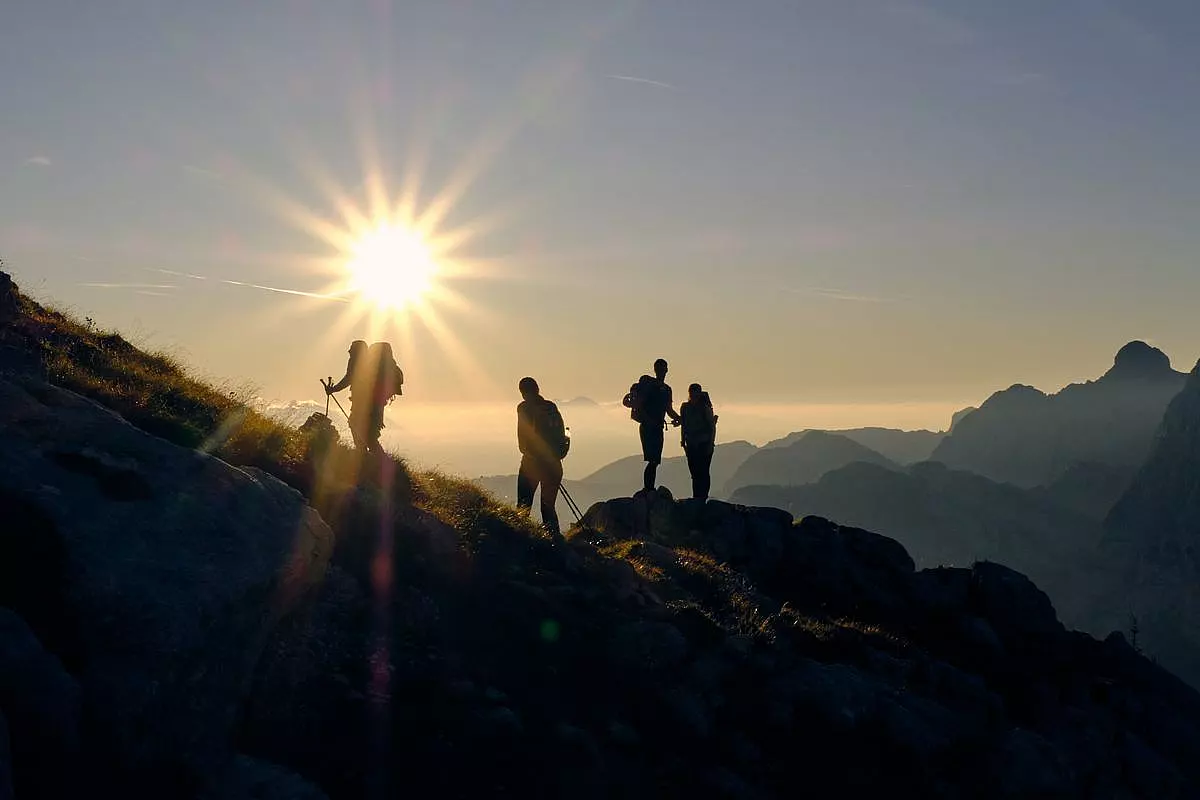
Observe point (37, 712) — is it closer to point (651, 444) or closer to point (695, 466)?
point (651, 444)

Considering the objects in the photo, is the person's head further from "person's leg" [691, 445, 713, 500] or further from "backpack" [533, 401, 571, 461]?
"person's leg" [691, 445, 713, 500]

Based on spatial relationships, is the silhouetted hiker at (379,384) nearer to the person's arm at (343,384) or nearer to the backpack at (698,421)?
the person's arm at (343,384)

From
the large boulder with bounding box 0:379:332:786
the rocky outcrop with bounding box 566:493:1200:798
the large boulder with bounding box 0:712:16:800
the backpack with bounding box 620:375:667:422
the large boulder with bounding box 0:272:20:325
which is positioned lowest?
the rocky outcrop with bounding box 566:493:1200:798

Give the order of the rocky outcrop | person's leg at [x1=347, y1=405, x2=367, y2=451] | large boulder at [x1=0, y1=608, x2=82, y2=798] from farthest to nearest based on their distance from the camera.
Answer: person's leg at [x1=347, y1=405, x2=367, y2=451] < the rocky outcrop < large boulder at [x1=0, y1=608, x2=82, y2=798]

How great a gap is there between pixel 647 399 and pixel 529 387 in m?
4.32

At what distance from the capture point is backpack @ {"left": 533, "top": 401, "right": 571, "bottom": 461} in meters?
18.1

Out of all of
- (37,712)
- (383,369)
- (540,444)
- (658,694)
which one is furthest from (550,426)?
(37,712)

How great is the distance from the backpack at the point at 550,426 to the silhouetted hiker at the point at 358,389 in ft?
12.7

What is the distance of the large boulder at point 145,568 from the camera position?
22.0ft

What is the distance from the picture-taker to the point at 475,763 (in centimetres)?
852

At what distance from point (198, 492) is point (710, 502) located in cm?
1583

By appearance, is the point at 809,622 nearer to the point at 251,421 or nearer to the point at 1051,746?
the point at 1051,746

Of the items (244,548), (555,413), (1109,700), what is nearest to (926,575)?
(1109,700)

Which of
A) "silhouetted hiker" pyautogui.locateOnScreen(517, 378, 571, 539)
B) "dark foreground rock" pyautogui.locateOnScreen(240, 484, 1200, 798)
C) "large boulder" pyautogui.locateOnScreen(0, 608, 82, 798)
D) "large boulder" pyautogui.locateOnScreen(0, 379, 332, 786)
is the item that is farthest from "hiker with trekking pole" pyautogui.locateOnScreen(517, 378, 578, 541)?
"large boulder" pyautogui.locateOnScreen(0, 608, 82, 798)
